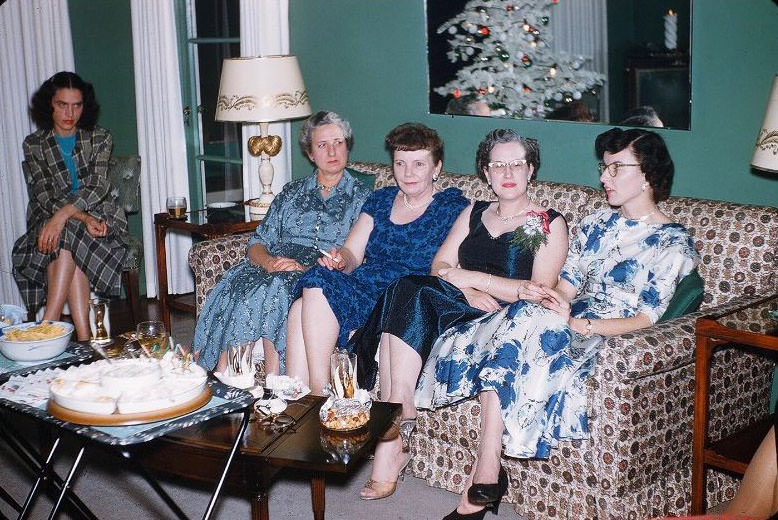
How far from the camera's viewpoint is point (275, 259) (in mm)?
3777

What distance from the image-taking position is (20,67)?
519 centimetres

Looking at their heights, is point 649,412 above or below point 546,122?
below

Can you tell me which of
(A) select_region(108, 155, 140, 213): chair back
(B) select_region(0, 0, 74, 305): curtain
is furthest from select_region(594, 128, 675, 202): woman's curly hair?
(B) select_region(0, 0, 74, 305): curtain

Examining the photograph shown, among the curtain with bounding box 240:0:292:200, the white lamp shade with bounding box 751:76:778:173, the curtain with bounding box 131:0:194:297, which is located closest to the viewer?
the white lamp shade with bounding box 751:76:778:173

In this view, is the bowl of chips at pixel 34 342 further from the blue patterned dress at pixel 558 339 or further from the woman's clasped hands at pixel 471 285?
the woman's clasped hands at pixel 471 285

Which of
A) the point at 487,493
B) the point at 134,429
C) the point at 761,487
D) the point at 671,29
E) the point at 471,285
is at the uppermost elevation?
the point at 671,29

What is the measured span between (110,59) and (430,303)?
3.39 m

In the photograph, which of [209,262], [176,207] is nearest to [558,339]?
[209,262]

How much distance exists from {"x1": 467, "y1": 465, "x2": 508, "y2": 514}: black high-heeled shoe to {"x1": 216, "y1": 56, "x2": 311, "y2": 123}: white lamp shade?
2258 mm

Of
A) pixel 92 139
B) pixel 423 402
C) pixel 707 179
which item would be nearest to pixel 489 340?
pixel 423 402

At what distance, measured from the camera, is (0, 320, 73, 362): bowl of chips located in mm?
2740

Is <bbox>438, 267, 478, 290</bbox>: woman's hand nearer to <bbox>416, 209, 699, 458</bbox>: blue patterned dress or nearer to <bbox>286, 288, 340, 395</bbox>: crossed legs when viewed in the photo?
<bbox>416, 209, 699, 458</bbox>: blue patterned dress

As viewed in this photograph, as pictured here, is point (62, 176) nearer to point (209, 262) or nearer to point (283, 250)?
point (209, 262)

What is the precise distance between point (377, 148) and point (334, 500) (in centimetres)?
206
